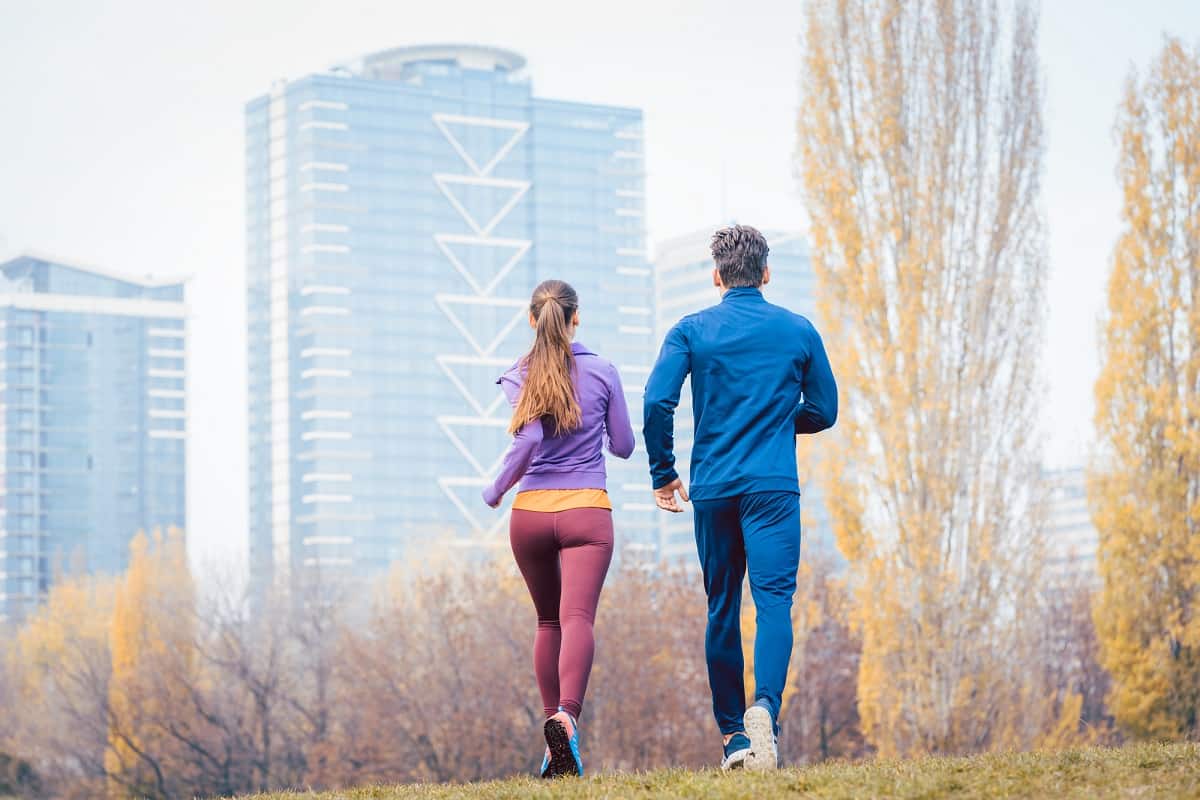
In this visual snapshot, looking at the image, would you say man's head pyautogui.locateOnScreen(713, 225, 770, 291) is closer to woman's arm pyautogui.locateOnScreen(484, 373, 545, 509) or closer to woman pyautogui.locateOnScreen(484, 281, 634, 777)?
woman pyautogui.locateOnScreen(484, 281, 634, 777)

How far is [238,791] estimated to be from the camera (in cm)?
3638

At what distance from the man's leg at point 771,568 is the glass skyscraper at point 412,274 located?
125m

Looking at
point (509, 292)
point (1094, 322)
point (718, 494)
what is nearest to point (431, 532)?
point (509, 292)

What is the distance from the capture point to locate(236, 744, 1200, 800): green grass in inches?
186

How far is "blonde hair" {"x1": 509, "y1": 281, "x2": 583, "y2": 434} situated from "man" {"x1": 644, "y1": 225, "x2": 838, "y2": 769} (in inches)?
14.1

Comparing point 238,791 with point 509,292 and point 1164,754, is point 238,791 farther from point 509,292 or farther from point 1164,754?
point 509,292

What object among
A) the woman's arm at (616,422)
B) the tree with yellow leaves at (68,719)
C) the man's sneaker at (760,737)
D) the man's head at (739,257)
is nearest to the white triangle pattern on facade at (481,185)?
the tree with yellow leaves at (68,719)

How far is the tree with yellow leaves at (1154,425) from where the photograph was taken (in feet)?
63.0

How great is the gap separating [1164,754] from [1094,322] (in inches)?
646

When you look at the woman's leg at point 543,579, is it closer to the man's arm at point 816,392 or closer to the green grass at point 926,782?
the green grass at point 926,782

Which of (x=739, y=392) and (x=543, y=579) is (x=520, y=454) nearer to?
(x=543, y=579)

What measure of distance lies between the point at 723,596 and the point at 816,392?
92 cm

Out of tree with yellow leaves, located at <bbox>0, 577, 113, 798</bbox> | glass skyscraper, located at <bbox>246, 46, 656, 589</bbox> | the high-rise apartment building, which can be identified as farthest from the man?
glass skyscraper, located at <bbox>246, 46, 656, 589</bbox>

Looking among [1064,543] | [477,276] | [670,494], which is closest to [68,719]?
[1064,543]
